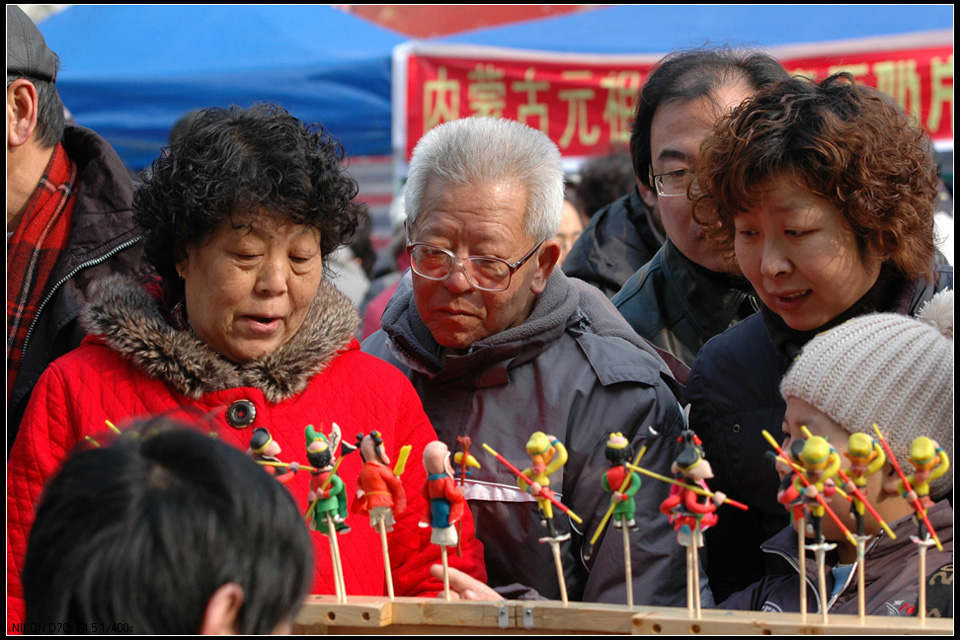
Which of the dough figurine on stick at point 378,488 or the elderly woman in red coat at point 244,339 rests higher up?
the elderly woman in red coat at point 244,339

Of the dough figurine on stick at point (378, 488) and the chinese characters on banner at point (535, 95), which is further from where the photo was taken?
the chinese characters on banner at point (535, 95)

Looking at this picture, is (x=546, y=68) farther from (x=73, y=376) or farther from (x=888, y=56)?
(x=73, y=376)

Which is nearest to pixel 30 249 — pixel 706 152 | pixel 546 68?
pixel 706 152

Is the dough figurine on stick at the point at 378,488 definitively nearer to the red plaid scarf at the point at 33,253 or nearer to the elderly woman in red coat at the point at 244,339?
the elderly woman in red coat at the point at 244,339

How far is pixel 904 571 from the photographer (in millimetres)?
1849

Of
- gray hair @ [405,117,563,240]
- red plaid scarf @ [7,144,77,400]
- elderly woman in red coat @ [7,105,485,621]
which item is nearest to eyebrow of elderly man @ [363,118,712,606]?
gray hair @ [405,117,563,240]

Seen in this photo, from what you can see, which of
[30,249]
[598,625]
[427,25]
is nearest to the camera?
[598,625]

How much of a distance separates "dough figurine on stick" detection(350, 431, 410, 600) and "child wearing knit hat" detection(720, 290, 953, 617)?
30.0 inches

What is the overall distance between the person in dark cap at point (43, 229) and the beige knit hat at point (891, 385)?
1.66 metres

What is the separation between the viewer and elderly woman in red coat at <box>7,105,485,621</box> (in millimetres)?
2035

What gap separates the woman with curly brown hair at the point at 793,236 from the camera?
2.04 m

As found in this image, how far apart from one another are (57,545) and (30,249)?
145cm

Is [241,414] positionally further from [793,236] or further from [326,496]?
[793,236]

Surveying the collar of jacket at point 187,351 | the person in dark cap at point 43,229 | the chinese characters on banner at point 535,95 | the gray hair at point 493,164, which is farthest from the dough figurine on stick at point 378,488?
the chinese characters on banner at point 535,95
